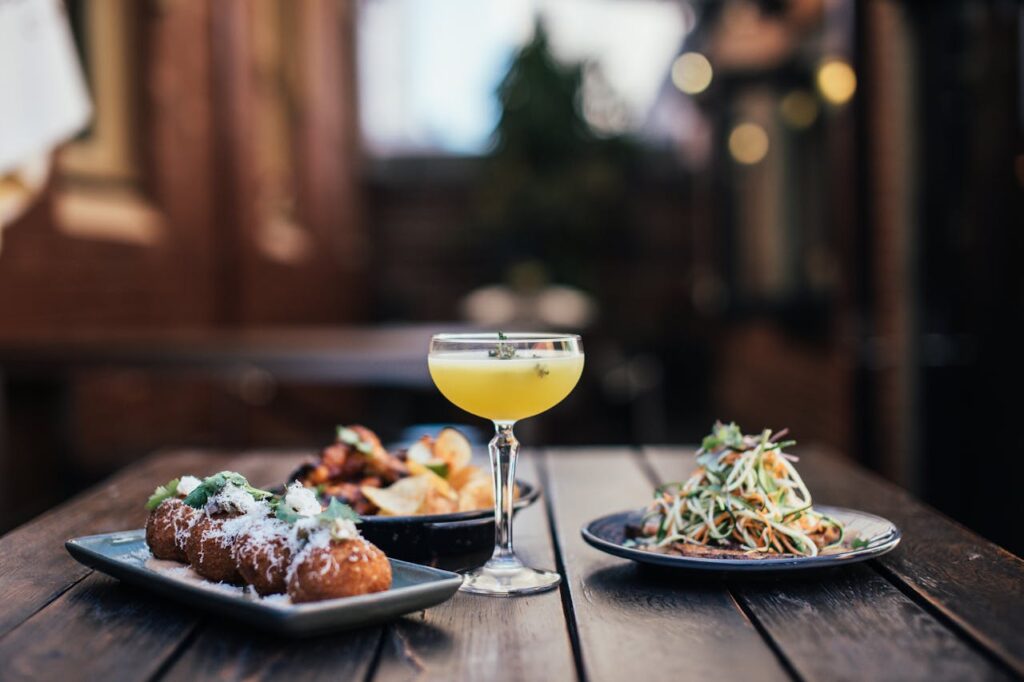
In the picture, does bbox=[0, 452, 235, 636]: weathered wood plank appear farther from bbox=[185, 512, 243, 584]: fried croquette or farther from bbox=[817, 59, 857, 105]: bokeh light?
bbox=[817, 59, 857, 105]: bokeh light

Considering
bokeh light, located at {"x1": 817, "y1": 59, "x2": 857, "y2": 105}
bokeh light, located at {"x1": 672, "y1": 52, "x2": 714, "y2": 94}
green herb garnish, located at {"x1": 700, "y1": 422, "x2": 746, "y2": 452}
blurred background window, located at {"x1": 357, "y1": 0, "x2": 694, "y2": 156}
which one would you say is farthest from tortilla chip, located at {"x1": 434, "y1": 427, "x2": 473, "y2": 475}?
blurred background window, located at {"x1": 357, "y1": 0, "x2": 694, "y2": 156}

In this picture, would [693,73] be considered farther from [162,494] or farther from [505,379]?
[162,494]

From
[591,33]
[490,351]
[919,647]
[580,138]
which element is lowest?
[919,647]

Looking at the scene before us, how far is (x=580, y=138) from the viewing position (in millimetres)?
10383

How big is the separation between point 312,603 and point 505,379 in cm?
38

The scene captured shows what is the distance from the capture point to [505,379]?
1.30m

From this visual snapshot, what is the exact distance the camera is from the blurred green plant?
33.2 feet

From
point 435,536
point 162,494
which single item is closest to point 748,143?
point 435,536

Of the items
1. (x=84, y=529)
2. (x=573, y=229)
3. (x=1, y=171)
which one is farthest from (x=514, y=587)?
(x=573, y=229)

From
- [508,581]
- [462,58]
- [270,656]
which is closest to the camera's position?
[270,656]

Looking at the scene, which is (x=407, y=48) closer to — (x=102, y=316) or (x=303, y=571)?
(x=102, y=316)

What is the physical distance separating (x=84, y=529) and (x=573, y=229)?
342 inches

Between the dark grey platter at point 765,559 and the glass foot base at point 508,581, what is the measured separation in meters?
A: 0.08

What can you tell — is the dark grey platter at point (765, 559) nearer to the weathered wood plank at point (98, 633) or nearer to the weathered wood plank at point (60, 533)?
the weathered wood plank at point (98, 633)
